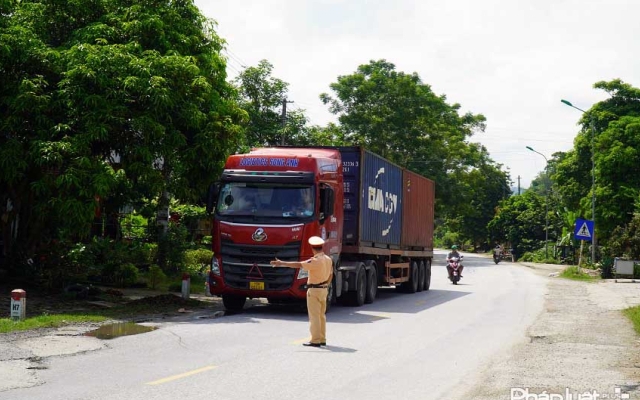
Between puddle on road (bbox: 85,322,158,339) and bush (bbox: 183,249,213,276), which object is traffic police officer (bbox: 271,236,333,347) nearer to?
puddle on road (bbox: 85,322,158,339)

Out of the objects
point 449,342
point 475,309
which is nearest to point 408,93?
point 475,309

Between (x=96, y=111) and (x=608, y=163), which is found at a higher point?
(x=608, y=163)

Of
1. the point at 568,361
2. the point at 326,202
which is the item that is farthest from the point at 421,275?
the point at 568,361

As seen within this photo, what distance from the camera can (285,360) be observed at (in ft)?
35.8

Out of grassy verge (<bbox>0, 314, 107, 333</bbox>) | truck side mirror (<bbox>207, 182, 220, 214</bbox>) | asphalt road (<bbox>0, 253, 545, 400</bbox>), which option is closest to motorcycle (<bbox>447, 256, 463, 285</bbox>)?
asphalt road (<bbox>0, 253, 545, 400</bbox>)

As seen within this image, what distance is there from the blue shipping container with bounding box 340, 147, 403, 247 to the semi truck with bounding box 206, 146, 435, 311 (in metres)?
0.02

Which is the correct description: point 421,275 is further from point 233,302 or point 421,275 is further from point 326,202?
point 326,202

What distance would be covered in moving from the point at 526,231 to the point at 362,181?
68.5m

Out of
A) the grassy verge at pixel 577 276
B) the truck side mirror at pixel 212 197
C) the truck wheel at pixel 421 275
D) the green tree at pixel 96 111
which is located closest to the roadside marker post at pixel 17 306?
the green tree at pixel 96 111

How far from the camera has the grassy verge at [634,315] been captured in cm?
1730

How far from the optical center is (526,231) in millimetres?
85375

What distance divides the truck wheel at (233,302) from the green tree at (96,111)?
120 inches

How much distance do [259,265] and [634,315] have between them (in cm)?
947

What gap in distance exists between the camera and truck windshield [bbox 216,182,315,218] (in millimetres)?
17156
